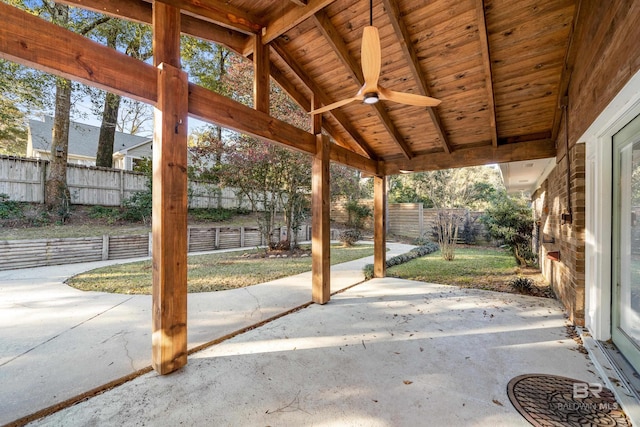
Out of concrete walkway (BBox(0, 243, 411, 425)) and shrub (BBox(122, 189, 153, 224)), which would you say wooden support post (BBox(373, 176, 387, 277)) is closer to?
concrete walkway (BBox(0, 243, 411, 425))

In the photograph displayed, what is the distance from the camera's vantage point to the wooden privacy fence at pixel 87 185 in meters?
8.22

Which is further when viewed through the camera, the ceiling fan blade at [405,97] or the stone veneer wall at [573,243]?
the stone veneer wall at [573,243]

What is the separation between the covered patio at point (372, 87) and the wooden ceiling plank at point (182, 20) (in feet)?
0.04

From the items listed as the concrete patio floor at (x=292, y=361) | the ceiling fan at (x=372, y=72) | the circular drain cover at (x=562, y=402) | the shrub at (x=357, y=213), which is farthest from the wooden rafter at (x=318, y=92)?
the shrub at (x=357, y=213)

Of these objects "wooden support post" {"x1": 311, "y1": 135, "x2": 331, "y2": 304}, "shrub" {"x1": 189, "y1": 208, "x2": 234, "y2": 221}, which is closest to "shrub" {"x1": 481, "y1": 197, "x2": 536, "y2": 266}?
"wooden support post" {"x1": 311, "y1": 135, "x2": 331, "y2": 304}

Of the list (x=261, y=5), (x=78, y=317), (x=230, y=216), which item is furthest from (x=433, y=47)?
(x=230, y=216)

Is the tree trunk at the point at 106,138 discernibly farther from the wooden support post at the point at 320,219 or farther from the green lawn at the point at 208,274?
the wooden support post at the point at 320,219

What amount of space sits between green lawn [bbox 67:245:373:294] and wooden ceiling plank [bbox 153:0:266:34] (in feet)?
12.9

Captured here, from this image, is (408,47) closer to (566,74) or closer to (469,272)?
(566,74)

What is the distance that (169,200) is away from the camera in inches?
88.5

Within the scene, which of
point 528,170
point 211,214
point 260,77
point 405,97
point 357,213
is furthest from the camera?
point 357,213

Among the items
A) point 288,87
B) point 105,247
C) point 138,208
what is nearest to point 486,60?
point 288,87

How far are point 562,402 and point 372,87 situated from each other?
2774 millimetres

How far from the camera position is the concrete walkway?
82.7 inches
